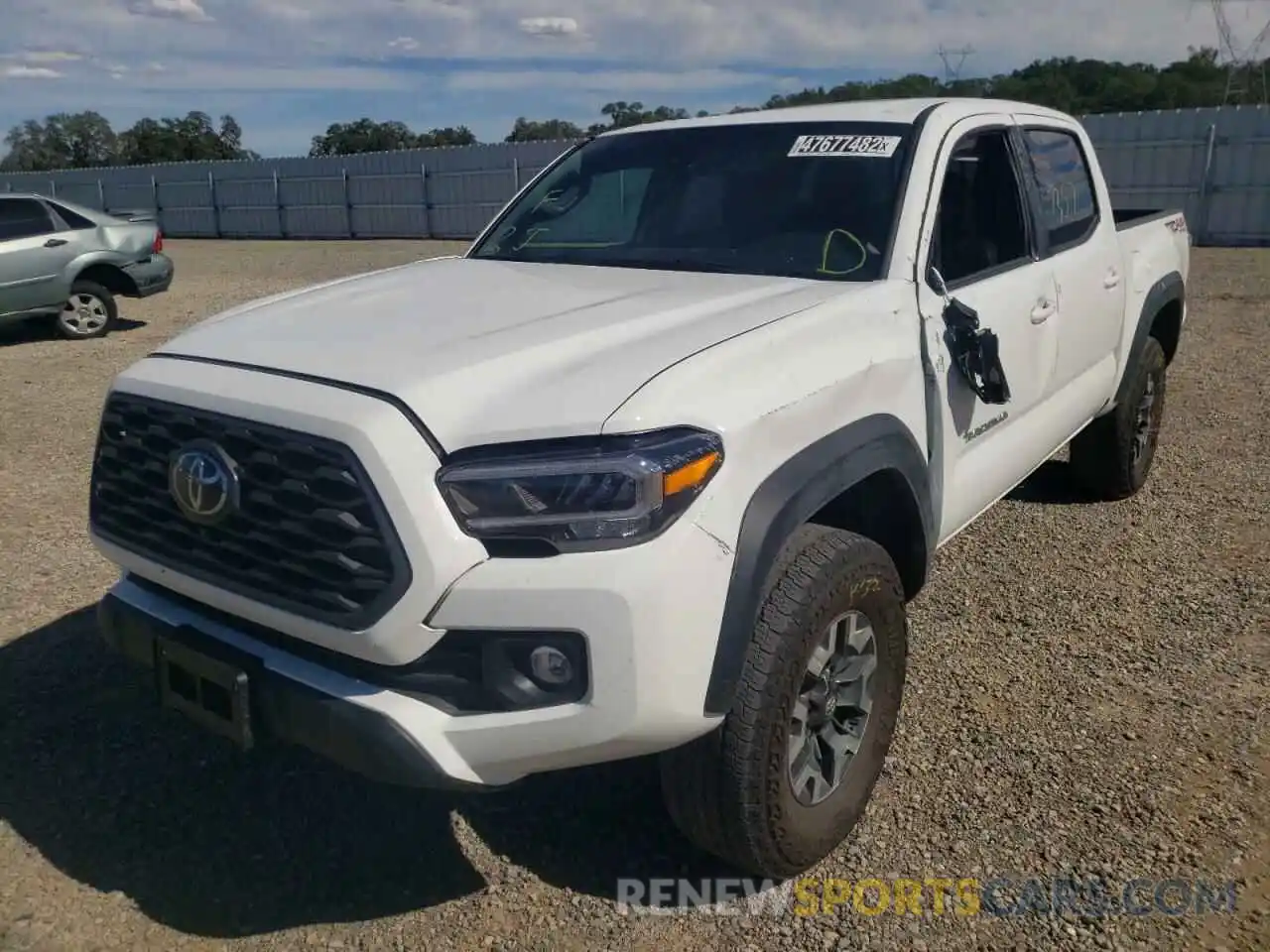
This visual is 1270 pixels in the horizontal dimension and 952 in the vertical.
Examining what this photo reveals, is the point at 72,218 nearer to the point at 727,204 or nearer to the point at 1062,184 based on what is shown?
the point at 727,204

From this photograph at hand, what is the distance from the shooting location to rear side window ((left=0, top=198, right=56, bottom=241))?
11.1 m

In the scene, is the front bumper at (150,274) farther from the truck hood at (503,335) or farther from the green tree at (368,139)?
the green tree at (368,139)

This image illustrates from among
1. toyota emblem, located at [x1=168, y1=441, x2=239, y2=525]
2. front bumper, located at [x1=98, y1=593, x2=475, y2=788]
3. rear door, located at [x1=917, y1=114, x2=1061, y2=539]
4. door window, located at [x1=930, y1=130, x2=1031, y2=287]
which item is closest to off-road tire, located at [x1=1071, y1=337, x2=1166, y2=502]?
rear door, located at [x1=917, y1=114, x2=1061, y2=539]

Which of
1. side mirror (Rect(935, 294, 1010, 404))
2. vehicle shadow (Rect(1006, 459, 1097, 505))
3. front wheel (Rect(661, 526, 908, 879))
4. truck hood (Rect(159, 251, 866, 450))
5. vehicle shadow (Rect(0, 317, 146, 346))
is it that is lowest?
vehicle shadow (Rect(1006, 459, 1097, 505))

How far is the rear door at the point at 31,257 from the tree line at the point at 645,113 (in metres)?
5.91

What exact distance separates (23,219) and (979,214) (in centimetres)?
1064

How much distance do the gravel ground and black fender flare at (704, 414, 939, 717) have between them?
78 cm

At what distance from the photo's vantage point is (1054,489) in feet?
19.3

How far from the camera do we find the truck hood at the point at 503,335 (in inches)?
89.4

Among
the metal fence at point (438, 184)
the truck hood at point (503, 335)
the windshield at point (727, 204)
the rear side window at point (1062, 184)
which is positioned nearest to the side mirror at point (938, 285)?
the windshield at point (727, 204)

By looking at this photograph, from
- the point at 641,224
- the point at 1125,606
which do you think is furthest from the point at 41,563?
the point at 1125,606

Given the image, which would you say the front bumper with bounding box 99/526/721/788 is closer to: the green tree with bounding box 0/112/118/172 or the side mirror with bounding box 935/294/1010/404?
the side mirror with bounding box 935/294/1010/404

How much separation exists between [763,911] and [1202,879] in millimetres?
1109

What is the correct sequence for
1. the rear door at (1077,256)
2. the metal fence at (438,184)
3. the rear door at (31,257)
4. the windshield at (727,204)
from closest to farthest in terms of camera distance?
the windshield at (727,204)
the rear door at (1077,256)
the rear door at (31,257)
the metal fence at (438,184)
